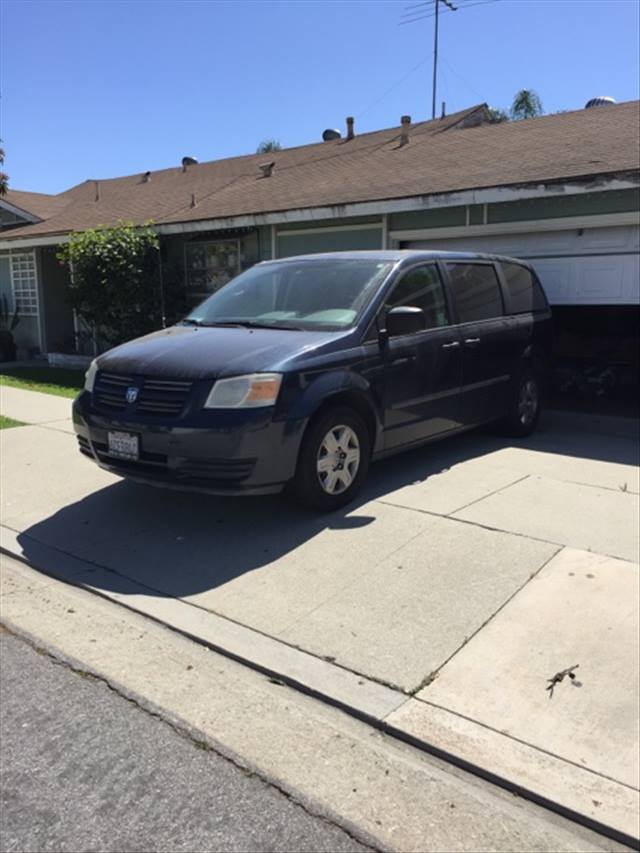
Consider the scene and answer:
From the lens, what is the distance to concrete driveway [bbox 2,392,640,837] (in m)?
2.96

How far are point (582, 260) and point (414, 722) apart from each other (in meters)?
7.48

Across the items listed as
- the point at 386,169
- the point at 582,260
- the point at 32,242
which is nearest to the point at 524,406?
the point at 582,260

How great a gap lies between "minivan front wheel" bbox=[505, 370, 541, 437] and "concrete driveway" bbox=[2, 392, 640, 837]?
2.88 feet

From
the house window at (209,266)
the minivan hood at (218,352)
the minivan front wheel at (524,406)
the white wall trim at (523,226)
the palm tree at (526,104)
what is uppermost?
the palm tree at (526,104)

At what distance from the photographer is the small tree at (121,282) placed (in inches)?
506

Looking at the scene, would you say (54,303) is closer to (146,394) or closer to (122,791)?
(146,394)

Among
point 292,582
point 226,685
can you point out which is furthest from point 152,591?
point 226,685

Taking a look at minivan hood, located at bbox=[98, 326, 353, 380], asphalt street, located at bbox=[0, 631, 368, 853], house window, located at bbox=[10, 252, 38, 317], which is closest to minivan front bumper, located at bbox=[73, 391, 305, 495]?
minivan hood, located at bbox=[98, 326, 353, 380]

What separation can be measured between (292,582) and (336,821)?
188 cm

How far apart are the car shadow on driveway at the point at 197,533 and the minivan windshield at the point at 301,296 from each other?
142cm

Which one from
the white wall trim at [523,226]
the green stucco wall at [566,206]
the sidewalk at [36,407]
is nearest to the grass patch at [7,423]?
the sidewalk at [36,407]

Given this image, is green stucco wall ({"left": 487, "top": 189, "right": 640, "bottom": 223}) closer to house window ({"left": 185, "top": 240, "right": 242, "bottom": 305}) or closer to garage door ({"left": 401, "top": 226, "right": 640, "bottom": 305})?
garage door ({"left": 401, "top": 226, "right": 640, "bottom": 305})

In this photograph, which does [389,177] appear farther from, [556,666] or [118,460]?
[556,666]

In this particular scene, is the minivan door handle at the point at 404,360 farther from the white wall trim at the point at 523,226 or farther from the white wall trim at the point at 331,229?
the white wall trim at the point at 331,229
